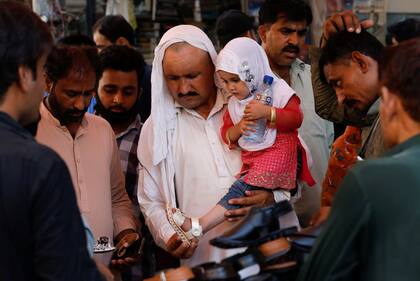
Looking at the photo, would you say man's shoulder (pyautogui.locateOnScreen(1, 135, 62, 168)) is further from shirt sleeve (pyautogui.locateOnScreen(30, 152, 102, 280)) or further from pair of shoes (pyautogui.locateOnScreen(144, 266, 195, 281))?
pair of shoes (pyautogui.locateOnScreen(144, 266, 195, 281))

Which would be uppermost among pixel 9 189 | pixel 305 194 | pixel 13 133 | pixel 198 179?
pixel 13 133

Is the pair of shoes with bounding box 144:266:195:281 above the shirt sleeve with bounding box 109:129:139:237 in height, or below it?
above

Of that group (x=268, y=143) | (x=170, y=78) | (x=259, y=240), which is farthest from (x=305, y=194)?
(x=259, y=240)

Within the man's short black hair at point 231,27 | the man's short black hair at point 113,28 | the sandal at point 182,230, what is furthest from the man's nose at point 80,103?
A: the man's short black hair at point 113,28

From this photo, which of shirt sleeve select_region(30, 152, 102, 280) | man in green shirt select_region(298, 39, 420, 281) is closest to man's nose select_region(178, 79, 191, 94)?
shirt sleeve select_region(30, 152, 102, 280)

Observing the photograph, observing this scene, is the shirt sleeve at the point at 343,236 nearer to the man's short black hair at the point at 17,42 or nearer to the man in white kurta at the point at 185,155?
the man's short black hair at the point at 17,42

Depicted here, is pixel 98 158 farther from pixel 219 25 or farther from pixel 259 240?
pixel 219 25

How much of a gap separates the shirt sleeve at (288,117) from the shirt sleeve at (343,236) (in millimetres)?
1119

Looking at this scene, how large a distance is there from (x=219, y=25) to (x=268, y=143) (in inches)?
83.8

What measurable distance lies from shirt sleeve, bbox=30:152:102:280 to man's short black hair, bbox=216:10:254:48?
2.96 metres

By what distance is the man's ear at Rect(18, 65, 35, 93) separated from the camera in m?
1.96

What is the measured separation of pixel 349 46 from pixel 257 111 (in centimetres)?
45

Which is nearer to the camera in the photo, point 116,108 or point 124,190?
point 124,190

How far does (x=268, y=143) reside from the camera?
299 centimetres
